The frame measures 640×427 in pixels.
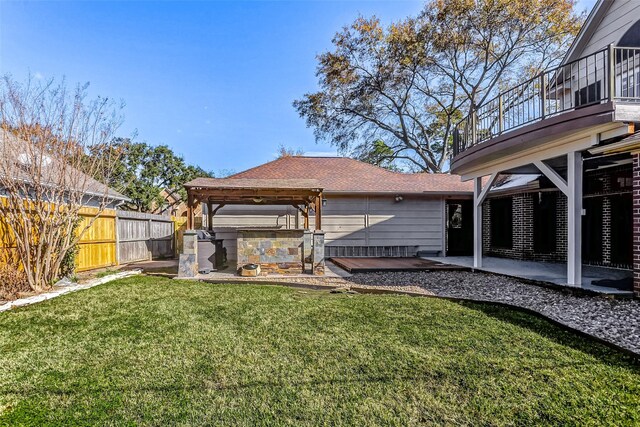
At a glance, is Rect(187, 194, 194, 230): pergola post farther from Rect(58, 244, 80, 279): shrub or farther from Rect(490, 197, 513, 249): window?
Rect(490, 197, 513, 249): window

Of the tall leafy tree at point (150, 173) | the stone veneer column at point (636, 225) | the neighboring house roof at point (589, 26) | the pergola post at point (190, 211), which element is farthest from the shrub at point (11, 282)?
the neighboring house roof at point (589, 26)

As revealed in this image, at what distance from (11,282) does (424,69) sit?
2110cm

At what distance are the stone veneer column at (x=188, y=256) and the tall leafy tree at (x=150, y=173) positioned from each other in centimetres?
1280

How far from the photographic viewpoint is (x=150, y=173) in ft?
68.9

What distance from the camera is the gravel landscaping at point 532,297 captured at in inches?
174

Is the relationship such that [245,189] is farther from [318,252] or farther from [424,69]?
[424,69]

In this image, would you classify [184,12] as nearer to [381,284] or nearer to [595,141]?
[381,284]

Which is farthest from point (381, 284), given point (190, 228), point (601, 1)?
point (601, 1)

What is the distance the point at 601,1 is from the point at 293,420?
11.2 metres

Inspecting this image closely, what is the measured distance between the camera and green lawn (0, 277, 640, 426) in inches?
98.6

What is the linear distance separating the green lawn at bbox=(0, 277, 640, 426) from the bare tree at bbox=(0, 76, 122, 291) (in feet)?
6.58

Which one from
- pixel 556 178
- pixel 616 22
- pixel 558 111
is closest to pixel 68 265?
pixel 556 178

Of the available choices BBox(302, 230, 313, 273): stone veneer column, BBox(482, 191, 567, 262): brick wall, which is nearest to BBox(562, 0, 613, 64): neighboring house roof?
BBox(482, 191, 567, 262): brick wall

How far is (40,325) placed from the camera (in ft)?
14.9
